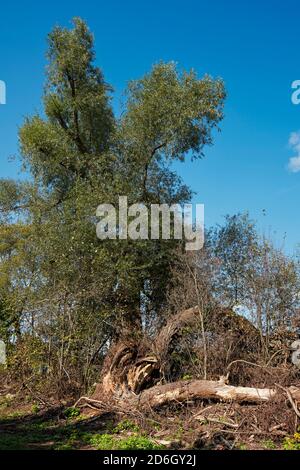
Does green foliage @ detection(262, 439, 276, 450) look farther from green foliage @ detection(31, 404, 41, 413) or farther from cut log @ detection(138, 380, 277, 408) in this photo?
green foliage @ detection(31, 404, 41, 413)

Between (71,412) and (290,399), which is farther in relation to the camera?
(71,412)

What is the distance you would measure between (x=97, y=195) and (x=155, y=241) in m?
2.83

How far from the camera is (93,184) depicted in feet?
62.3

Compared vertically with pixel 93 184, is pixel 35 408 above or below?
below

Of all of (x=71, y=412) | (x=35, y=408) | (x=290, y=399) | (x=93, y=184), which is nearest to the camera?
(x=290, y=399)

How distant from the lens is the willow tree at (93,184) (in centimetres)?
1702

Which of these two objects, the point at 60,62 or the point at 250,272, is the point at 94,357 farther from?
the point at 60,62

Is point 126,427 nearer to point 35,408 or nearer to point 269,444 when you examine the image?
point 269,444

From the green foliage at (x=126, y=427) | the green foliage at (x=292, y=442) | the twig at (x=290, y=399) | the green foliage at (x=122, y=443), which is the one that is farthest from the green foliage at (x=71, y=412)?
the green foliage at (x=292, y=442)

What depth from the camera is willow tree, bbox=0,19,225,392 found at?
670 inches

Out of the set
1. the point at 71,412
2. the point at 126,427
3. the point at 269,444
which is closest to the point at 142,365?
the point at 71,412

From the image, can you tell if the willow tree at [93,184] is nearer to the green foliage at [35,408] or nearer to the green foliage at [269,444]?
the green foliage at [35,408]

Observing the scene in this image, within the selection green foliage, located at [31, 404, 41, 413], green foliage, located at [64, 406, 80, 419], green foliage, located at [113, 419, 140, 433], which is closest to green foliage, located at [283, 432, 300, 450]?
green foliage, located at [113, 419, 140, 433]

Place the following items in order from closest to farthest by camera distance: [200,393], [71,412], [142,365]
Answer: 1. [200,393]
2. [71,412]
3. [142,365]
